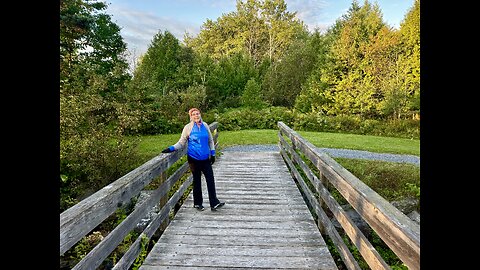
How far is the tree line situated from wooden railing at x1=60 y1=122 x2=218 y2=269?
4.39m

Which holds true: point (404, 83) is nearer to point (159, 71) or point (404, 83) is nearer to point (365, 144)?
point (365, 144)

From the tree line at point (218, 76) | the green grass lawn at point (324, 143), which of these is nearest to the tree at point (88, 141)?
the tree line at point (218, 76)

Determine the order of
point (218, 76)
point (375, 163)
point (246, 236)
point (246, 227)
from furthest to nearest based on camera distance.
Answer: point (218, 76), point (375, 163), point (246, 227), point (246, 236)

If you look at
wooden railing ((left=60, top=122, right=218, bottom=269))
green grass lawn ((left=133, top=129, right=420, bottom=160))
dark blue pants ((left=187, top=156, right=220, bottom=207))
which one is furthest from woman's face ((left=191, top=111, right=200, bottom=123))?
green grass lawn ((left=133, top=129, right=420, bottom=160))

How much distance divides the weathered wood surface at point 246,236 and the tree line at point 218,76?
400 centimetres

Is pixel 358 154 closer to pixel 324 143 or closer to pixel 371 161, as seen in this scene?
pixel 371 161

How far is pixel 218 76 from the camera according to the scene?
102 feet

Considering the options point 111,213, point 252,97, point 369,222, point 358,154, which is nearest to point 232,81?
point 252,97

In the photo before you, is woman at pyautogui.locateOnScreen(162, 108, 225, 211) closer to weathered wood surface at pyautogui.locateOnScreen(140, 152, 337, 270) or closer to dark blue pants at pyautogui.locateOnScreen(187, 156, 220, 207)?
dark blue pants at pyautogui.locateOnScreen(187, 156, 220, 207)

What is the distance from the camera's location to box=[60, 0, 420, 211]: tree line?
8.39m

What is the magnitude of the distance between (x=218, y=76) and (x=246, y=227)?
27748mm
